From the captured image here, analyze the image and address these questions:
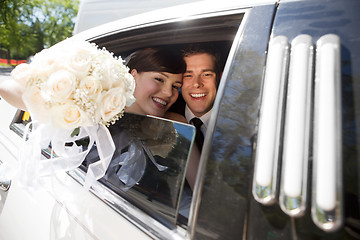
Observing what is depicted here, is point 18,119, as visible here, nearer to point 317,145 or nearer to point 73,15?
point 317,145

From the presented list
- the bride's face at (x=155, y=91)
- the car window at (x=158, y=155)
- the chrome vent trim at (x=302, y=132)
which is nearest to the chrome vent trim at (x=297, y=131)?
the chrome vent trim at (x=302, y=132)

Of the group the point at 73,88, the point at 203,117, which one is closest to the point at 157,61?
the point at 203,117

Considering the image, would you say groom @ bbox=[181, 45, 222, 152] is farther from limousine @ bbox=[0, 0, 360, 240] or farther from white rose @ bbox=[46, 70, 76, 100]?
white rose @ bbox=[46, 70, 76, 100]

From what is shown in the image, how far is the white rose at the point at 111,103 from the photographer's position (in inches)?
44.5

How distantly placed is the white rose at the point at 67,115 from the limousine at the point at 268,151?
31 cm

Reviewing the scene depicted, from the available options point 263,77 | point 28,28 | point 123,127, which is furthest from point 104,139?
point 28,28

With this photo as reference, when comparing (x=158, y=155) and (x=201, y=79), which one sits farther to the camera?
(x=201, y=79)

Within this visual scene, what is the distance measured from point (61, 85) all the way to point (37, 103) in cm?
17

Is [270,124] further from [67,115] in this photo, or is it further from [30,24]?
[30,24]

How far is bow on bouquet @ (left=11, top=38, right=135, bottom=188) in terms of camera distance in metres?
1.10

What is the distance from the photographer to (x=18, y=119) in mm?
1991

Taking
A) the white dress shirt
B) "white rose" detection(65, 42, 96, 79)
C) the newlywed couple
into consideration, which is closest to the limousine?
"white rose" detection(65, 42, 96, 79)

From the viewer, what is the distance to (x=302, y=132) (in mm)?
695

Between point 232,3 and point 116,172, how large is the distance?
93 centimetres
